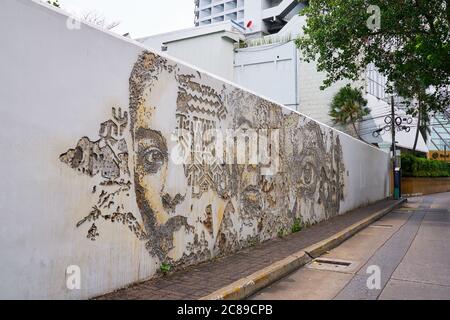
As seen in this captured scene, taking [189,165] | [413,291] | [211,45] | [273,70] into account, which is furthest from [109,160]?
[211,45]

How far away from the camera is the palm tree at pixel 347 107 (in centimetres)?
2094

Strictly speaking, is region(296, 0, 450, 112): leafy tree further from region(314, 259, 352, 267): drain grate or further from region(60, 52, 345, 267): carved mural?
region(314, 259, 352, 267): drain grate

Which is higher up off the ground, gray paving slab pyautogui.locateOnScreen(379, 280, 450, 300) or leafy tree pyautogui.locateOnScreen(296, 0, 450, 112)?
leafy tree pyautogui.locateOnScreen(296, 0, 450, 112)

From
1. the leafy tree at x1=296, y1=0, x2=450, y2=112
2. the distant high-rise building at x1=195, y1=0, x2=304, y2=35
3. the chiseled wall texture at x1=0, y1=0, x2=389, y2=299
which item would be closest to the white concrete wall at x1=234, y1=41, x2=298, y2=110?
the leafy tree at x1=296, y1=0, x2=450, y2=112

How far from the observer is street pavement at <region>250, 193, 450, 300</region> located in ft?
14.6

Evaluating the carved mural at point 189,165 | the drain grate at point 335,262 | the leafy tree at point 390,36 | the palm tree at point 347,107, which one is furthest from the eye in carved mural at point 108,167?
the palm tree at point 347,107

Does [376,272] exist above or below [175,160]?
below

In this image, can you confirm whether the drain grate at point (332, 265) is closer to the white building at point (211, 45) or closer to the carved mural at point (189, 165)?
the carved mural at point (189, 165)

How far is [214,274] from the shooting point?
15.8 feet

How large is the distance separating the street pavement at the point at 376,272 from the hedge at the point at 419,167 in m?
18.3

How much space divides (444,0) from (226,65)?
1251 centimetres

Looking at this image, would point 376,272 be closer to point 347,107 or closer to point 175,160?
point 175,160

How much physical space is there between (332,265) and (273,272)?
147 centimetres

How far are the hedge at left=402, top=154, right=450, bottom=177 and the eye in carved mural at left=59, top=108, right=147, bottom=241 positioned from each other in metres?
25.1
